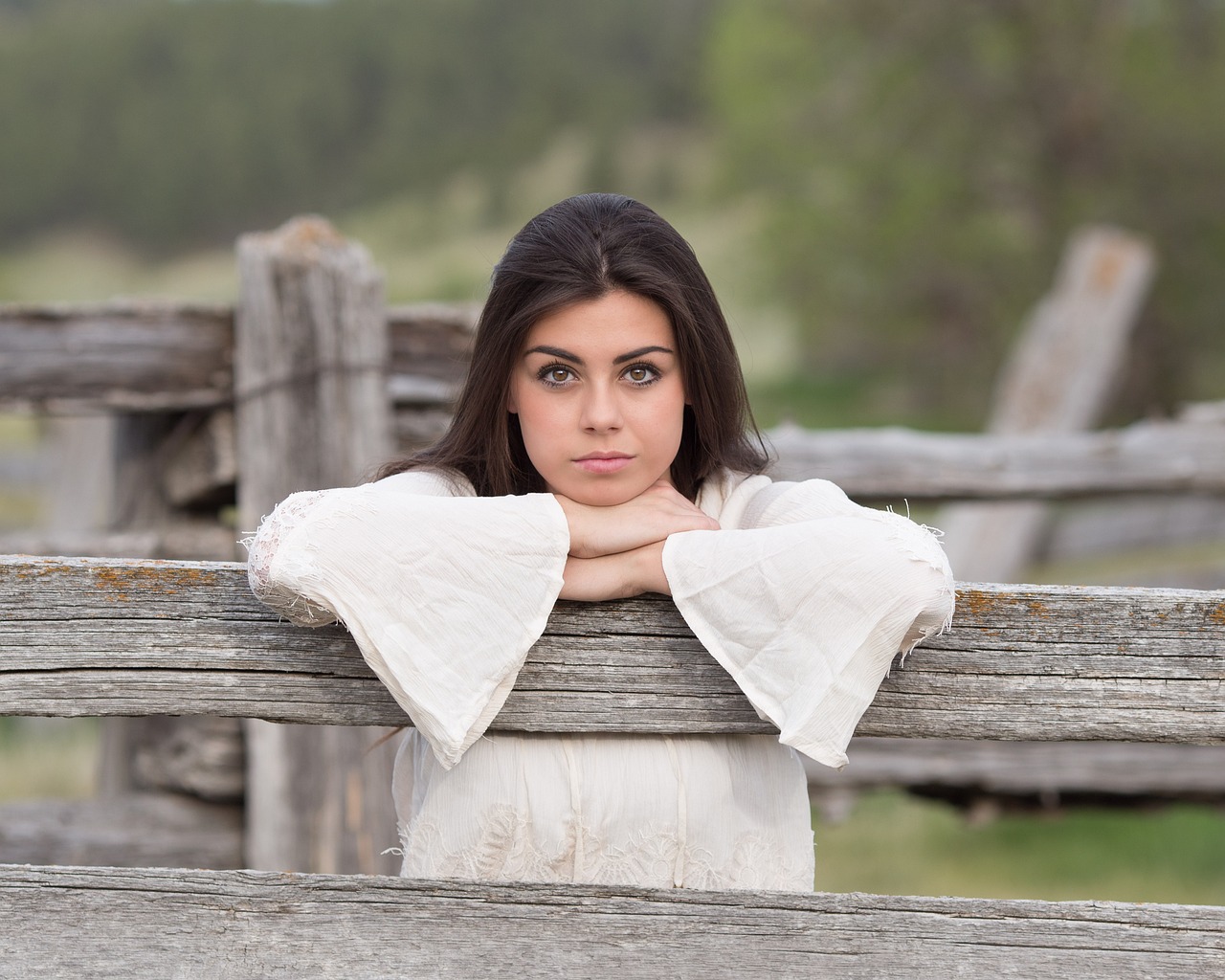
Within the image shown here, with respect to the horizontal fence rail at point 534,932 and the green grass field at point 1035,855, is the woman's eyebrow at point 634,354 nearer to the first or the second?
the horizontal fence rail at point 534,932

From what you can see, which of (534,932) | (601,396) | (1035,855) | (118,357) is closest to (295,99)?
(1035,855)

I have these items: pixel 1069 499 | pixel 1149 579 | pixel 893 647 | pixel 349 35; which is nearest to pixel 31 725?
pixel 1069 499

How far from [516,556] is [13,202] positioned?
33380 mm

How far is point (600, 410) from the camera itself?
5.14 ft

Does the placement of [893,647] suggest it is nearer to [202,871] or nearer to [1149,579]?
[202,871]

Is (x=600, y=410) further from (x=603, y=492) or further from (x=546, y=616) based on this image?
(x=546, y=616)

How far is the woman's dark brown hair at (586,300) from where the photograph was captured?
1.60 meters

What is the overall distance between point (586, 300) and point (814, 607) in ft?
1.65

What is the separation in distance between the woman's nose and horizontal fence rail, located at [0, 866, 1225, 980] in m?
0.58

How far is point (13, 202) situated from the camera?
30.4 meters

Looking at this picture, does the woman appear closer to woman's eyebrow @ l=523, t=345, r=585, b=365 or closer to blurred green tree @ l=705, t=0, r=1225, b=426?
woman's eyebrow @ l=523, t=345, r=585, b=365

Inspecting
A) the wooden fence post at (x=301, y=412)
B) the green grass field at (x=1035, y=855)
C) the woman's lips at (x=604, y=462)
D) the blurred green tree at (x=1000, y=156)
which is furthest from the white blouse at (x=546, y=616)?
the blurred green tree at (x=1000, y=156)

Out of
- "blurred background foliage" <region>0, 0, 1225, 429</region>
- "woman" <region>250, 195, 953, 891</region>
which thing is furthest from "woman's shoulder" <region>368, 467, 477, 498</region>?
"blurred background foliage" <region>0, 0, 1225, 429</region>

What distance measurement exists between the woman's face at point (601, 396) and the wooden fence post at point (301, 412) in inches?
65.3
